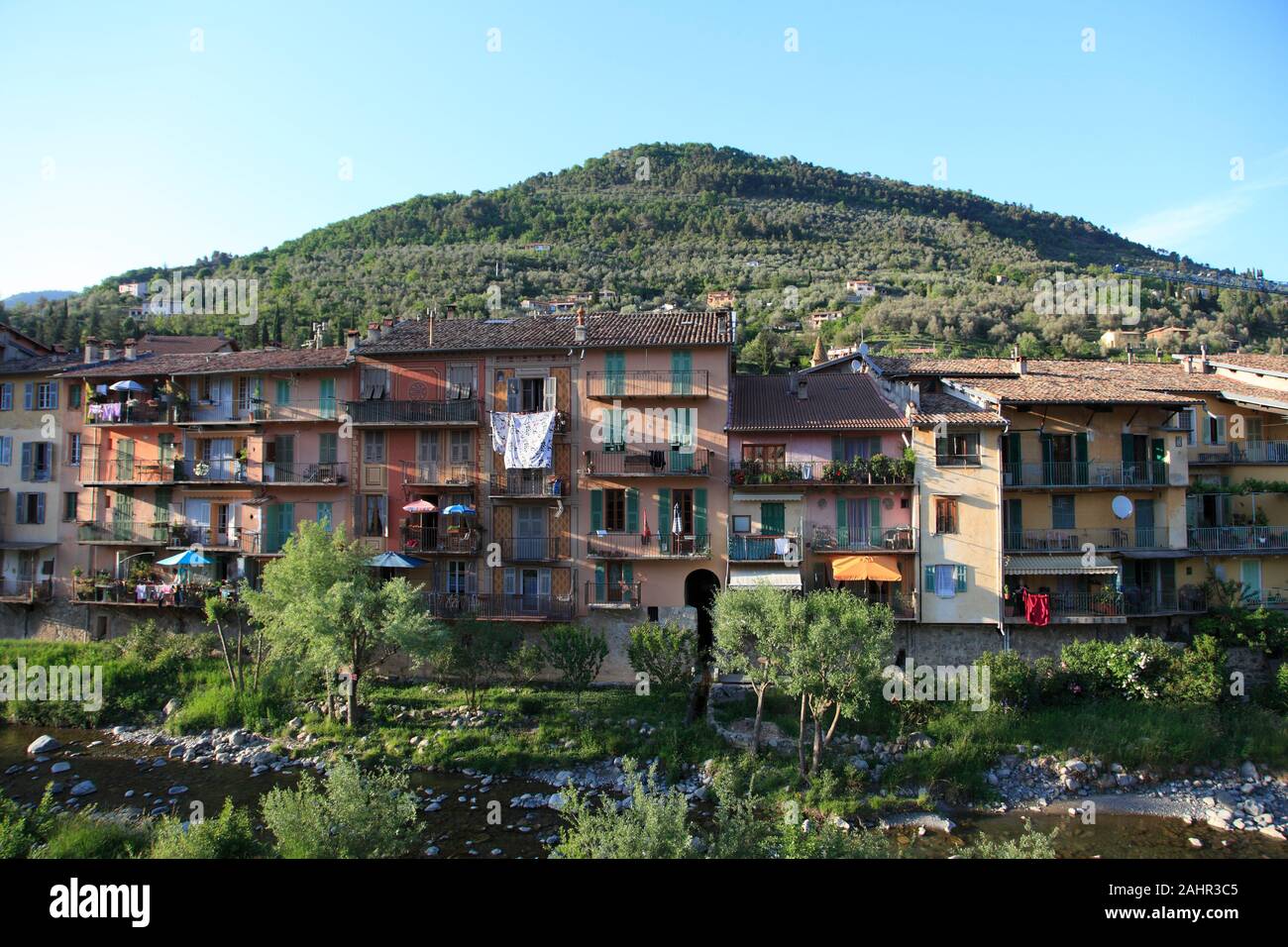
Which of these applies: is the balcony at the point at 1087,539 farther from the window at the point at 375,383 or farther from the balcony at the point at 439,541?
the window at the point at 375,383

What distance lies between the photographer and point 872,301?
76.5 metres

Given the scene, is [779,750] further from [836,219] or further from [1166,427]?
[836,219]

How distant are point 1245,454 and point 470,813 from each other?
3501 centimetres

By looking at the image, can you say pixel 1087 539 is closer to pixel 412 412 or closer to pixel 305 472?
pixel 412 412

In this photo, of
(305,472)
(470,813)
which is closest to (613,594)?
(470,813)

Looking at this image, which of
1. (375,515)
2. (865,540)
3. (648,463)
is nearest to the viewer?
(865,540)

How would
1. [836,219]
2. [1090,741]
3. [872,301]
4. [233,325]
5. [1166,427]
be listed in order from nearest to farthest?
1. [1090,741]
2. [1166,427]
3. [233,325]
4. [872,301]
5. [836,219]

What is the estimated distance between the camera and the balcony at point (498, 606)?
101 feet

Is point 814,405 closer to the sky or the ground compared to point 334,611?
closer to the sky

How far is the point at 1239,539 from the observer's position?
2994 centimetres

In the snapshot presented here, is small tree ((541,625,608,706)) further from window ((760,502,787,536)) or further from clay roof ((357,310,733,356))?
clay roof ((357,310,733,356))

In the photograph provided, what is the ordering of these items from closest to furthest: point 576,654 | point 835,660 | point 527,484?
point 835,660 < point 576,654 < point 527,484
